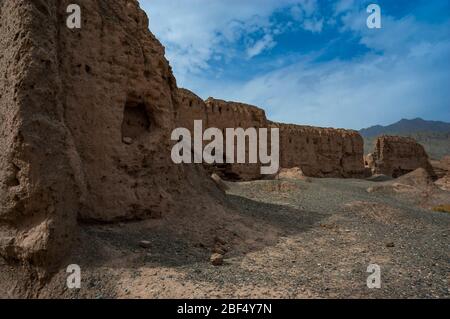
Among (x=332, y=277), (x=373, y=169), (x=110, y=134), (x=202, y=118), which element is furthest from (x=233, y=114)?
(x=373, y=169)

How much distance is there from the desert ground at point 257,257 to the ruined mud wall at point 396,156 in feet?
81.6

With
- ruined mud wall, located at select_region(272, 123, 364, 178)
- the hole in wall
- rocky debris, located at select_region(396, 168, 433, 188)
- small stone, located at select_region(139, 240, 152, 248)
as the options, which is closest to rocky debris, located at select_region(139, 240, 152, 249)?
small stone, located at select_region(139, 240, 152, 248)

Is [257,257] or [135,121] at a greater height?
[135,121]

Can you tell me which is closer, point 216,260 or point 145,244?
point 216,260

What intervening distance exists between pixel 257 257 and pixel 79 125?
3.66 meters

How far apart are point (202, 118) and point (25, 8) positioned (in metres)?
13.6

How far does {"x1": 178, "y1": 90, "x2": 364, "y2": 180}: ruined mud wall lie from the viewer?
59.3 feet

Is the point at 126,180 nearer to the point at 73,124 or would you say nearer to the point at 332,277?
the point at 73,124

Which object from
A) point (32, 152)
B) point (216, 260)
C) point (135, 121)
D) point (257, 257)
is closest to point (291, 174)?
point (135, 121)

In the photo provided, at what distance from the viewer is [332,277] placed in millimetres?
5023

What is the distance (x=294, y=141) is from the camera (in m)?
25.6

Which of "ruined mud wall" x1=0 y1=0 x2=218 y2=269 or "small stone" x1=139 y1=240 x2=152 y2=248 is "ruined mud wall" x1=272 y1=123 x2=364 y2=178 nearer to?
"ruined mud wall" x1=0 y1=0 x2=218 y2=269

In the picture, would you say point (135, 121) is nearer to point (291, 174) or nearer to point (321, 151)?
point (291, 174)

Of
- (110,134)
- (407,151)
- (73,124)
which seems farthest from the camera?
A: (407,151)
